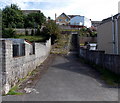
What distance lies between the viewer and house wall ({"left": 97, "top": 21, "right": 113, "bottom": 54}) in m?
16.7

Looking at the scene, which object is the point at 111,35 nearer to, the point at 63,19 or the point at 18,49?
the point at 18,49

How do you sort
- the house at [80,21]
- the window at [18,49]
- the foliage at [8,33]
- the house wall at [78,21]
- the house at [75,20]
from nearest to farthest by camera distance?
the window at [18,49]
the foliage at [8,33]
the house at [80,21]
the house wall at [78,21]
the house at [75,20]

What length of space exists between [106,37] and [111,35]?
1626mm

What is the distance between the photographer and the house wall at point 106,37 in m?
16.7

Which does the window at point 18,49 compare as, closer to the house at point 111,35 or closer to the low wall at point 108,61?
the low wall at point 108,61

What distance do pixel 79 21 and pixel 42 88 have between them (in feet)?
204

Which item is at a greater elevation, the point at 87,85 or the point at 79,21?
the point at 79,21

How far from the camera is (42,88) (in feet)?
24.7

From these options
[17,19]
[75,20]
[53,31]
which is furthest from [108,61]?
[75,20]

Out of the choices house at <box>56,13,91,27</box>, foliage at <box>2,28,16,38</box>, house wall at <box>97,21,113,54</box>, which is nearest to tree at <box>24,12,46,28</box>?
foliage at <box>2,28,16,38</box>

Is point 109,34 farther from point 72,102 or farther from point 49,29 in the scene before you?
point 49,29

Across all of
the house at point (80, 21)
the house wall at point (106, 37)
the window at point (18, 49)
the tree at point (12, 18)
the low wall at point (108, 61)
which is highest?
the house at point (80, 21)

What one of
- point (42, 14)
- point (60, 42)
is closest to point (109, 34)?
point (60, 42)

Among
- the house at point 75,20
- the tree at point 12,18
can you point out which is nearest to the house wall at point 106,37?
the tree at point 12,18
